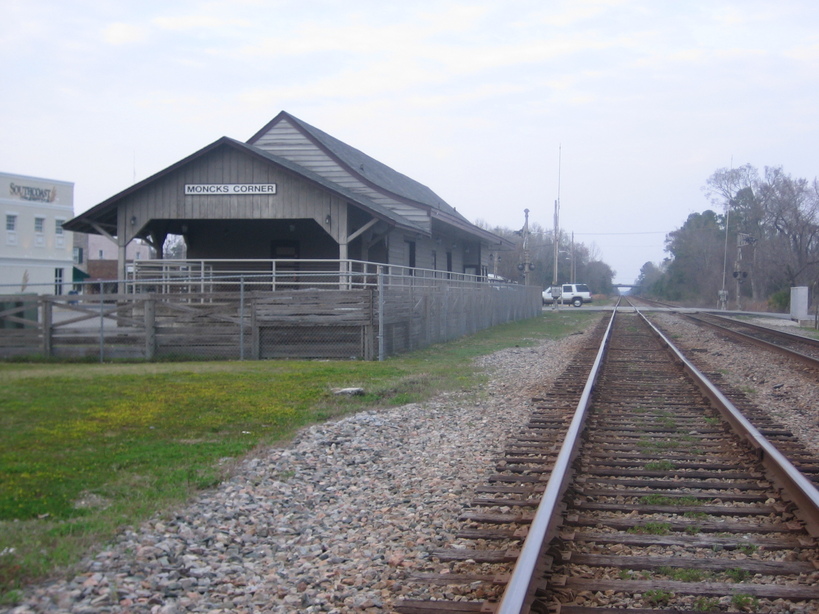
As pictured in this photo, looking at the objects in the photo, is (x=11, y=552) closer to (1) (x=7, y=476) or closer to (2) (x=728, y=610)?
(1) (x=7, y=476)

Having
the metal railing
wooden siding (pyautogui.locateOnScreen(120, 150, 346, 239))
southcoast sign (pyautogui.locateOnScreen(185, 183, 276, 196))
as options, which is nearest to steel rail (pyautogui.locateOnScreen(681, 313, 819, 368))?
the metal railing

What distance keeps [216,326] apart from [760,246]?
2702 inches

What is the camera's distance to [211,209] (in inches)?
859

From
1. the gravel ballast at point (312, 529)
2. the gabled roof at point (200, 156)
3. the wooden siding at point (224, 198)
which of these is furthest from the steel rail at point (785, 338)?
the wooden siding at point (224, 198)

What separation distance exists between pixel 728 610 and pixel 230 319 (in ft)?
46.1

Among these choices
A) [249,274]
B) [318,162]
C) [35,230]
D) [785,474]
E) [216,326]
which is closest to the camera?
[785,474]

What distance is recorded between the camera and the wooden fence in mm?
16641

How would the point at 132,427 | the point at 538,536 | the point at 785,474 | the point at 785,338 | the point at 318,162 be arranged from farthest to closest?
the point at 318,162
the point at 785,338
the point at 132,427
the point at 785,474
the point at 538,536

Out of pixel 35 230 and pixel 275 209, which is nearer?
pixel 275 209

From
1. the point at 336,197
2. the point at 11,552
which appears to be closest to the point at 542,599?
the point at 11,552

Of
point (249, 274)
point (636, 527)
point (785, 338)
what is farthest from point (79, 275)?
point (636, 527)

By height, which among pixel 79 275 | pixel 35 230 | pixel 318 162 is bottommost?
pixel 79 275

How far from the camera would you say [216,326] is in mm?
16953

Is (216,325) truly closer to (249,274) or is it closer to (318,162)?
(249,274)
